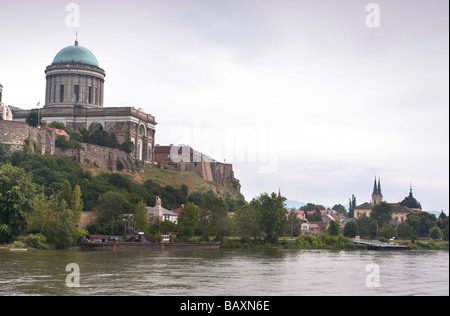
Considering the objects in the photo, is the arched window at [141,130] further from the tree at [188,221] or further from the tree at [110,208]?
the tree at [110,208]

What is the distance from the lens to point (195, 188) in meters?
132

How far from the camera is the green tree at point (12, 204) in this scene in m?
71.2

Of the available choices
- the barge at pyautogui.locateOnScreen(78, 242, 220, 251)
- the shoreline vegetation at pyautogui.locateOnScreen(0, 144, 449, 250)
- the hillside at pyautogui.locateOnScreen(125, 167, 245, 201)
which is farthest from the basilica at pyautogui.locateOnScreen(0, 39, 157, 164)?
the barge at pyautogui.locateOnScreen(78, 242, 220, 251)

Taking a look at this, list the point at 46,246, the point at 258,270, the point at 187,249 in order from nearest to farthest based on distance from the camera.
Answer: the point at 258,270 < the point at 46,246 < the point at 187,249

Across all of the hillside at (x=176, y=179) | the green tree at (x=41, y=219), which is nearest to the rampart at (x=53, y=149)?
the hillside at (x=176, y=179)

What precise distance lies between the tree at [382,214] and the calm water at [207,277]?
80734 mm

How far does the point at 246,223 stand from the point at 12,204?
122ft

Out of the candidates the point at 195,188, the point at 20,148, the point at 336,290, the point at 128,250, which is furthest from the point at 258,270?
the point at 195,188

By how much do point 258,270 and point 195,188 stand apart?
7998 cm

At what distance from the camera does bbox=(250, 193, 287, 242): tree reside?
96688 mm

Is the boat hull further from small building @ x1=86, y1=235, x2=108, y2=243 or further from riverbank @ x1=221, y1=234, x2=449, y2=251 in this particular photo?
riverbank @ x1=221, y1=234, x2=449, y2=251
